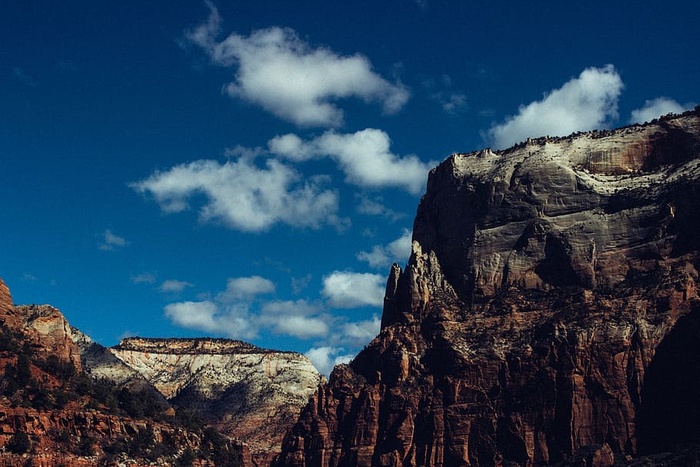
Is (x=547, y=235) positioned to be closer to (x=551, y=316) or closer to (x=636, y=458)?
(x=551, y=316)

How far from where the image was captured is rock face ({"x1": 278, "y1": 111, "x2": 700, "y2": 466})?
133 m

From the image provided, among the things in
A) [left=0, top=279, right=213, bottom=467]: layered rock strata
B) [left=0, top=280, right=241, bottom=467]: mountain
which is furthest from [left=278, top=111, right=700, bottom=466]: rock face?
[left=0, top=279, right=213, bottom=467]: layered rock strata

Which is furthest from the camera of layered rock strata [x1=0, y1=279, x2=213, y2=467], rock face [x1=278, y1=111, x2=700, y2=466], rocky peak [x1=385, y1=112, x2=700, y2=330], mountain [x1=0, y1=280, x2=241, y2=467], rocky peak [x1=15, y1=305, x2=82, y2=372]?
rocky peak [x1=385, y1=112, x2=700, y2=330]

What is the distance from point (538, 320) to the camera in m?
146

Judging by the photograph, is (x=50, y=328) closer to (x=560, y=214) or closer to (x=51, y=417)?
(x=51, y=417)

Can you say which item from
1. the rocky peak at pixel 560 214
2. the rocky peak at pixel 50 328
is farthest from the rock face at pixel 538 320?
the rocky peak at pixel 50 328

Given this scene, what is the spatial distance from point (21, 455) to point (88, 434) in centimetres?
999

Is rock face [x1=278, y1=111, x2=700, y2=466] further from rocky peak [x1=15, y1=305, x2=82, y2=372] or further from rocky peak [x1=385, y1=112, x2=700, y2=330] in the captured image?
rocky peak [x1=15, y1=305, x2=82, y2=372]

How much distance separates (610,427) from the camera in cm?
13112

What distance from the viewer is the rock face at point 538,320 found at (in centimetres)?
13300

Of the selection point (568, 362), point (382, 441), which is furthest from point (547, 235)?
point (382, 441)

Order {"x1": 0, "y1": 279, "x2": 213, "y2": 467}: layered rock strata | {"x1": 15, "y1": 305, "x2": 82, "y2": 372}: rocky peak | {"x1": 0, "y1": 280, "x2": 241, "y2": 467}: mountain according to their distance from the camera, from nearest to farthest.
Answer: {"x1": 0, "y1": 279, "x2": 213, "y2": 467}: layered rock strata < {"x1": 0, "y1": 280, "x2": 241, "y2": 467}: mountain < {"x1": 15, "y1": 305, "x2": 82, "y2": 372}: rocky peak

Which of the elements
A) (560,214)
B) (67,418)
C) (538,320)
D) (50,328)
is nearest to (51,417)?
(67,418)

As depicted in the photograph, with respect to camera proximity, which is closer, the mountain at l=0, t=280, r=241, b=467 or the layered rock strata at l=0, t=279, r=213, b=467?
the layered rock strata at l=0, t=279, r=213, b=467
